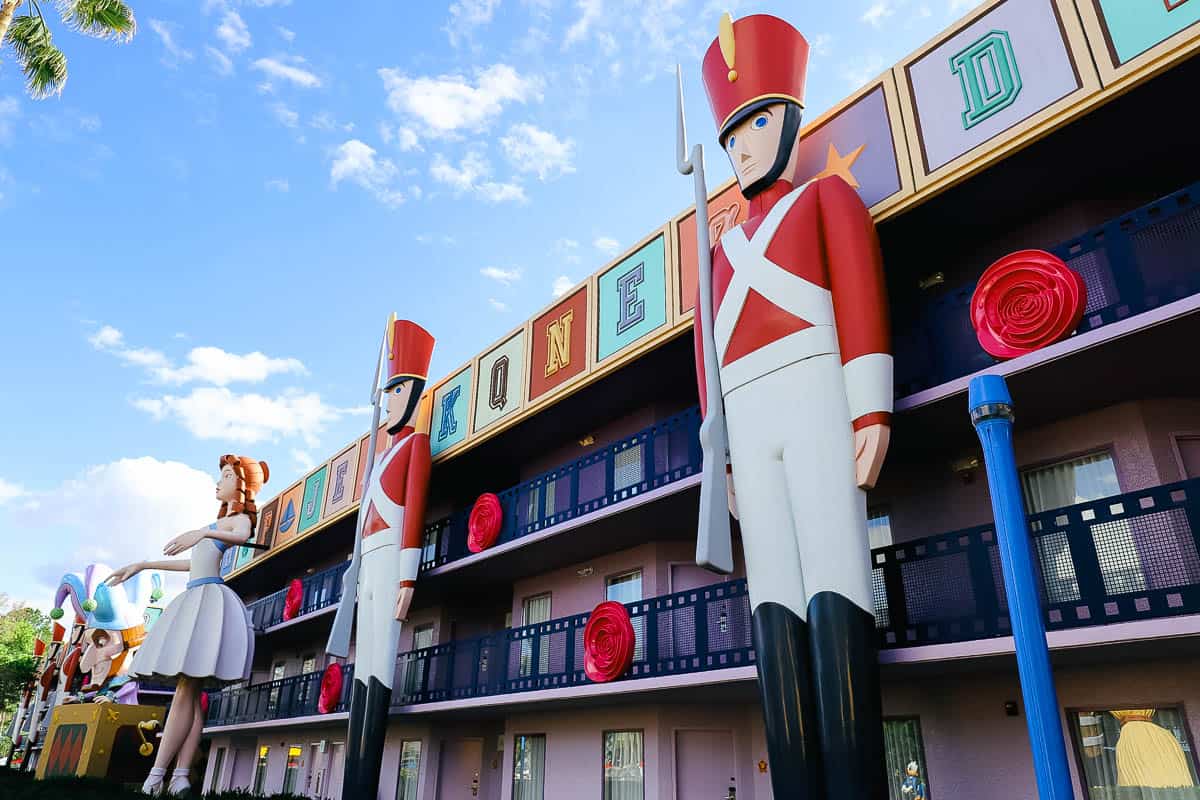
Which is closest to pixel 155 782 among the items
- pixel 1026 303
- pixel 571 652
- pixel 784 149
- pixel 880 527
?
pixel 571 652

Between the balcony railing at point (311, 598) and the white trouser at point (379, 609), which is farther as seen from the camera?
the balcony railing at point (311, 598)

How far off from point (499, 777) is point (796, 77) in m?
16.0

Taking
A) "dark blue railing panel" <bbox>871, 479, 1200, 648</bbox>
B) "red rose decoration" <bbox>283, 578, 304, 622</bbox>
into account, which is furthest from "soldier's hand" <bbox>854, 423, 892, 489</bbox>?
"red rose decoration" <bbox>283, 578, 304, 622</bbox>

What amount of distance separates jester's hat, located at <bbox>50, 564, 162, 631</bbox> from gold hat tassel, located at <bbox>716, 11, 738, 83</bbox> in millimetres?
30388

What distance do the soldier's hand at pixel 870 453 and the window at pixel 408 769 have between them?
1490cm

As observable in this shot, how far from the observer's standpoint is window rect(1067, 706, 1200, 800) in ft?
26.3

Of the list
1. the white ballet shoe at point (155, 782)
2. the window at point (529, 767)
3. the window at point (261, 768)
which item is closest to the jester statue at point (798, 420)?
the window at point (529, 767)

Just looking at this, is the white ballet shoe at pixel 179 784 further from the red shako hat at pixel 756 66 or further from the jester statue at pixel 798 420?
the red shako hat at pixel 756 66

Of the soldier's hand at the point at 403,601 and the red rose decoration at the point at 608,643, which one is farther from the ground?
the soldier's hand at the point at 403,601

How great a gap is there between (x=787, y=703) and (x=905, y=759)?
10.4 ft

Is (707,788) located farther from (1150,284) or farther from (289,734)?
(289,734)

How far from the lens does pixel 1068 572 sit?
7.82 metres

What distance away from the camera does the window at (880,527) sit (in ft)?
37.0

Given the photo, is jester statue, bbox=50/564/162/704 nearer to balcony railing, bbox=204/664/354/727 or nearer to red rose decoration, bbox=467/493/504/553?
balcony railing, bbox=204/664/354/727
